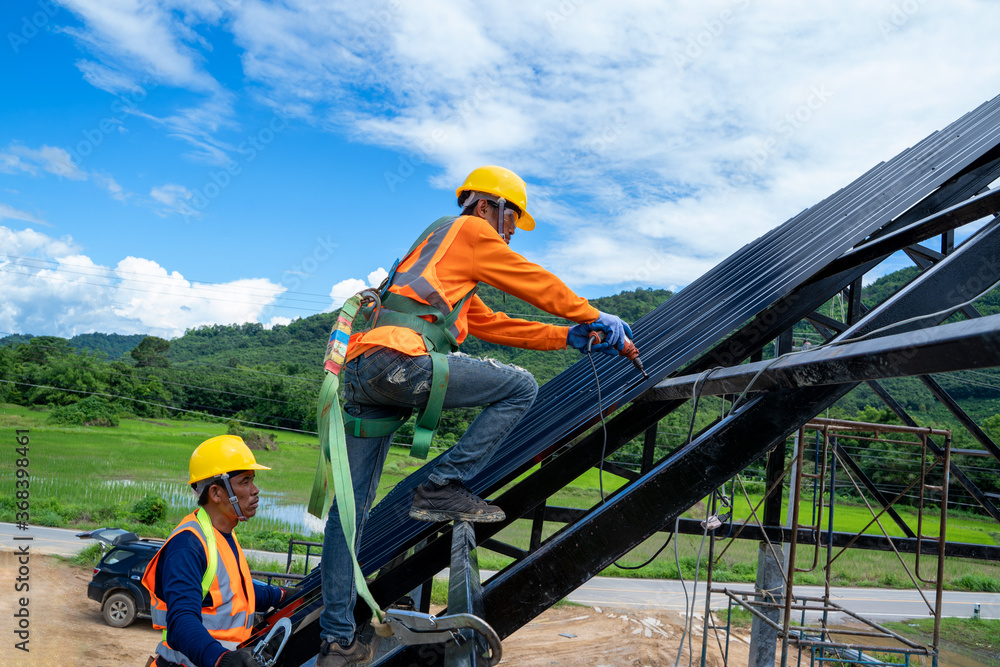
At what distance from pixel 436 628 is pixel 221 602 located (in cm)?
177

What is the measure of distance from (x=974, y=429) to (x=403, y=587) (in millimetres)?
6038

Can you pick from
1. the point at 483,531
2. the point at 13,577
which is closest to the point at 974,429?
the point at 483,531

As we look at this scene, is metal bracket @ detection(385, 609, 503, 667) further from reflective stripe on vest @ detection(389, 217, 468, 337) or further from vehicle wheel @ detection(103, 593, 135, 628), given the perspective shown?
vehicle wheel @ detection(103, 593, 135, 628)

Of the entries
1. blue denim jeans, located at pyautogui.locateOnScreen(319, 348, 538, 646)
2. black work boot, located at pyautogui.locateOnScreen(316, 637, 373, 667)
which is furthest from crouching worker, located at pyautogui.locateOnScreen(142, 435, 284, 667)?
blue denim jeans, located at pyautogui.locateOnScreen(319, 348, 538, 646)

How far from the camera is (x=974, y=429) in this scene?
257 inches

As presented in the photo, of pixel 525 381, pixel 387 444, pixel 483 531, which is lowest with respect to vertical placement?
pixel 483 531

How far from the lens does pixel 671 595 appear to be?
32.8 meters

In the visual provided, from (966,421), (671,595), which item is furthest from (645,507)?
(671,595)

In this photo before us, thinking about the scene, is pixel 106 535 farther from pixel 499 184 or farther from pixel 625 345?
pixel 625 345

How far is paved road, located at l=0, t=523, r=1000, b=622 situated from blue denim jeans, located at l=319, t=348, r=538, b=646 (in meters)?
25.6

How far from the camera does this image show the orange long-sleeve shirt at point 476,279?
9.12ft

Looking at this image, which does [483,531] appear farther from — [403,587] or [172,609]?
[172,609]

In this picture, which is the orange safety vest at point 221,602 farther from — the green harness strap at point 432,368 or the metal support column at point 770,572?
the metal support column at point 770,572

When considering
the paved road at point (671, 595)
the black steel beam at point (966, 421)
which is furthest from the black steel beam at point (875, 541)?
the paved road at point (671, 595)
